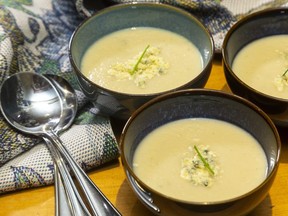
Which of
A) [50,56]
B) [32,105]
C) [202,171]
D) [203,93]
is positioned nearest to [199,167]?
[202,171]

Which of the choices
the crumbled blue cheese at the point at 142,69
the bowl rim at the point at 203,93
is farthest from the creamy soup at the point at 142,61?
the bowl rim at the point at 203,93

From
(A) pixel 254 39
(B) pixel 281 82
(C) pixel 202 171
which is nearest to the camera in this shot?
(C) pixel 202 171

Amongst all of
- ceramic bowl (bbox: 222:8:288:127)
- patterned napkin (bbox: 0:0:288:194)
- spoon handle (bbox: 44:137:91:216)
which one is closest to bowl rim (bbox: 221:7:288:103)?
ceramic bowl (bbox: 222:8:288:127)

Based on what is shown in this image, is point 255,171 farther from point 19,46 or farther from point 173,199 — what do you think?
point 19,46

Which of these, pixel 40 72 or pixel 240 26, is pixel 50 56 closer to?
pixel 40 72

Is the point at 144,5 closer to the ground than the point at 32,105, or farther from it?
farther from it

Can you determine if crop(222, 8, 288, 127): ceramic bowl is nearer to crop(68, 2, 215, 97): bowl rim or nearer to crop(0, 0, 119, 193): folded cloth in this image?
crop(68, 2, 215, 97): bowl rim

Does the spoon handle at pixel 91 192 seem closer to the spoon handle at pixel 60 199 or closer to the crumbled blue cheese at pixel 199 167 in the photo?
the spoon handle at pixel 60 199
